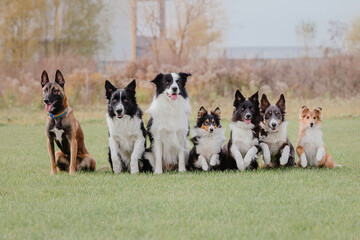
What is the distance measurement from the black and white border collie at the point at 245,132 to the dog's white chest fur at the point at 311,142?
0.75 m

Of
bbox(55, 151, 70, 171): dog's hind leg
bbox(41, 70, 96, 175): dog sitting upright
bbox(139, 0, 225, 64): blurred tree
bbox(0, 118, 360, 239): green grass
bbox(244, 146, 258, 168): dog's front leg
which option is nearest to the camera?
bbox(0, 118, 360, 239): green grass

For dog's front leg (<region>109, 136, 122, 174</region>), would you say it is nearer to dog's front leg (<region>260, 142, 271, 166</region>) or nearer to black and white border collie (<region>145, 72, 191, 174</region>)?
black and white border collie (<region>145, 72, 191, 174</region>)

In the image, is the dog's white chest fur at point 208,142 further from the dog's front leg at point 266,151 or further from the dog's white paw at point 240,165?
the dog's front leg at point 266,151

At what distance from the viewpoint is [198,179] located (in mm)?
6520

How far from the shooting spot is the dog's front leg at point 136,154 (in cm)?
710

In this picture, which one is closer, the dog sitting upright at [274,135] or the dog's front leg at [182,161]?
the dog sitting upright at [274,135]

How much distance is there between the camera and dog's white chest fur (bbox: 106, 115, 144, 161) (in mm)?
7000

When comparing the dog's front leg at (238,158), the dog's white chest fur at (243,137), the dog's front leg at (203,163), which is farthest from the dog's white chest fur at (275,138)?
the dog's front leg at (203,163)

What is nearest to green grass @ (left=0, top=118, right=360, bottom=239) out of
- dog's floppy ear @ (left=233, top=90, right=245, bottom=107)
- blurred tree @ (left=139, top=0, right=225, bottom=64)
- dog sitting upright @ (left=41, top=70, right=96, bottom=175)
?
dog sitting upright @ (left=41, top=70, right=96, bottom=175)

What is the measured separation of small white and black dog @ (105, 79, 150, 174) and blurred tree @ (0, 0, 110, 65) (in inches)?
818

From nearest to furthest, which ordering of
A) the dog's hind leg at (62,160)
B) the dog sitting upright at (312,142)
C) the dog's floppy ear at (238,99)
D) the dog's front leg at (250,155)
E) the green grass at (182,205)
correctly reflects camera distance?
the green grass at (182,205) < the dog's front leg at (250,155) < the dog's floppy ear at (238,99) < the dog sitting upright at (312,142) < the dog's hind leg at (62,160)

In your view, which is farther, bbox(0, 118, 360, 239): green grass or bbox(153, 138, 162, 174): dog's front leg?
bbox(153, 138, 162, 174): dog's front leg

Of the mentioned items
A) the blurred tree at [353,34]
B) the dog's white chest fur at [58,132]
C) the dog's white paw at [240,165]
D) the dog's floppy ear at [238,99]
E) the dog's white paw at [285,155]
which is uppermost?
the blurred tree at [353,34]

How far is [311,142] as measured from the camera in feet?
23.6
